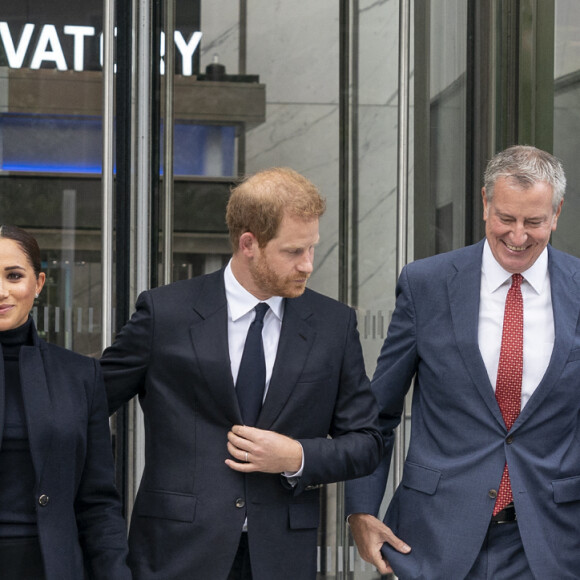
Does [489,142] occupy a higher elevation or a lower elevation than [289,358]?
higher

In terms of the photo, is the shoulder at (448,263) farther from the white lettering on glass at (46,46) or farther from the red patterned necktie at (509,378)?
the white lettering on glass at (46,46)

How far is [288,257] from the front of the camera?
2836mm

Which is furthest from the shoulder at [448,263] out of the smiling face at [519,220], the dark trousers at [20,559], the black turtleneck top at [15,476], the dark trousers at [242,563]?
the dark trousers at [20,559]

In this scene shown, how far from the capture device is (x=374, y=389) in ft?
10.5

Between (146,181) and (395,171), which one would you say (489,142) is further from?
(146,181)

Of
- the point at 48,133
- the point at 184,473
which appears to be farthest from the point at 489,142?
the point at 184,473

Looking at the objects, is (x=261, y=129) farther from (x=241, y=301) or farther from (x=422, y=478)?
(x=422, y=478)

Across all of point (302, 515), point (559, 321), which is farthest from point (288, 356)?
point (559, 321)

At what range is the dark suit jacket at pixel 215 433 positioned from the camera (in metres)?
2.82

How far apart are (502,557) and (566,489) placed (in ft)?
0.86

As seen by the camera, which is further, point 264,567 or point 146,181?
point 146,181

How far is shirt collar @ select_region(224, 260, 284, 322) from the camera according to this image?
A: 9.71 feet

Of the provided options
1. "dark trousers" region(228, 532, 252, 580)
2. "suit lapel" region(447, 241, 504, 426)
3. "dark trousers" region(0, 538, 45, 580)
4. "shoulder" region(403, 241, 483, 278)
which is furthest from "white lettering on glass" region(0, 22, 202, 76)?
"dark trousers" region(0, 538, 45, 580)

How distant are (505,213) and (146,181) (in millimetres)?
2301
